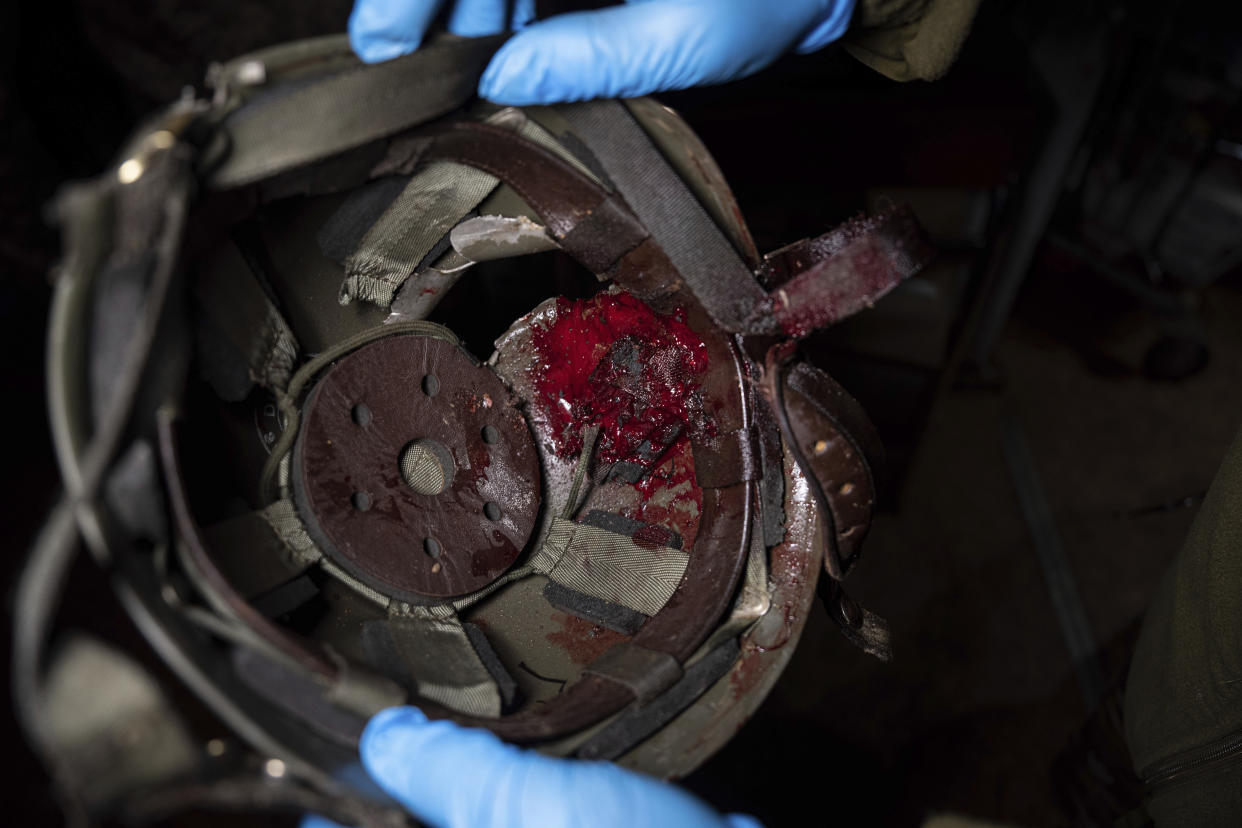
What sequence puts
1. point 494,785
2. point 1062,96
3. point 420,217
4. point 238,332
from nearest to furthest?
point 494,785
point 238,332
point 420,217
point 1062,96

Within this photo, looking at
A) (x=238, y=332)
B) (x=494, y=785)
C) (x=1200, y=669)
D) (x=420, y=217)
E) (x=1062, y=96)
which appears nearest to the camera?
(x=494, y=785)

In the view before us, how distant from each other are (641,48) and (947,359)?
1495 millimetres

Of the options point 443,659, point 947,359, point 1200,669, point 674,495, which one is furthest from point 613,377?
point 947,359

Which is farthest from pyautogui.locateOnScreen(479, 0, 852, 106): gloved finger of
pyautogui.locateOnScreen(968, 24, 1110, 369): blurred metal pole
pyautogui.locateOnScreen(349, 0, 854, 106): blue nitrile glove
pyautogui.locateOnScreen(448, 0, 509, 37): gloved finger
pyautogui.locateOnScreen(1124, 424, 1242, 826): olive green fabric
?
pyautogui.locateOnScreen(968, 24, 1110, 369): blurred metal pole

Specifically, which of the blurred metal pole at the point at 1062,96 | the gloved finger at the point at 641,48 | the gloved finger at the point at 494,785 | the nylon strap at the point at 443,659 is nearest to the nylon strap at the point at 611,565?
the nylon strap at the point at 443,659

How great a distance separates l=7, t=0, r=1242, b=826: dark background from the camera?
5.34ft

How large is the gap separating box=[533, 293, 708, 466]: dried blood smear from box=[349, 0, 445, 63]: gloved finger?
408 mm

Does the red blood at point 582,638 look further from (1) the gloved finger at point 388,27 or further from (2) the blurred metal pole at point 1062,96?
(2) the blurred metal pole at point 1062,96

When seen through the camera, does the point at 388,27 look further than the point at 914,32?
No

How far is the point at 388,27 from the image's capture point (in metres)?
0.78

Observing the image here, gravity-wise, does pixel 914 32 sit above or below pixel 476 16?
below

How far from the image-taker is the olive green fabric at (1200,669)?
3.27 ft

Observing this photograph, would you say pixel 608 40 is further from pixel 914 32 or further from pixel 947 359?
pixel 947 359

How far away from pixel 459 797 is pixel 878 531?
6.60 ft
